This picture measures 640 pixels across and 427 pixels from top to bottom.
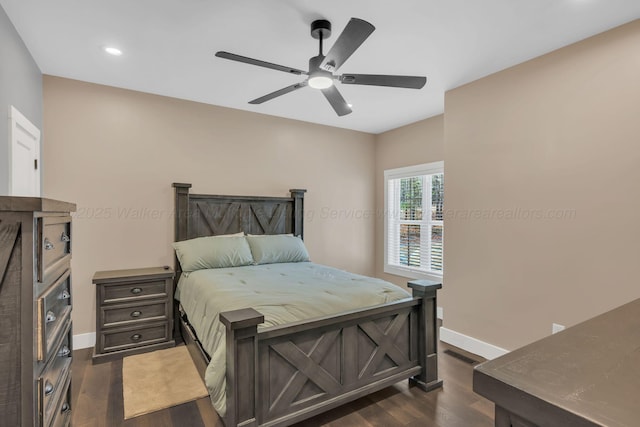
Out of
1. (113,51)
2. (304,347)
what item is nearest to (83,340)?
(304,347)

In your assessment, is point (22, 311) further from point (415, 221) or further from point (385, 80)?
point (415, 221)

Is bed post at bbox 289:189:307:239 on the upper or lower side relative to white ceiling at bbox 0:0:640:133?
lower

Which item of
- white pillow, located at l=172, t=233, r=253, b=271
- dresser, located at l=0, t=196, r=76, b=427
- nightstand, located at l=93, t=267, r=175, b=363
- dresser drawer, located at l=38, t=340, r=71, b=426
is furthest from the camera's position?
white pillow, located at l=172, t=233, r=253, b=271

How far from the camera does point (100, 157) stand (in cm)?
342

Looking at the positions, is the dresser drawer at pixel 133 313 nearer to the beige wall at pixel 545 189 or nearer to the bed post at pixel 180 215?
the bed post at pixel 180 215

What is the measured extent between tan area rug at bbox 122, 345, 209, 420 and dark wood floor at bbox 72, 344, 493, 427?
64mm

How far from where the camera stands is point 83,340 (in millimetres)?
3328

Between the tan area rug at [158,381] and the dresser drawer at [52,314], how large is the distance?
3.56 ft

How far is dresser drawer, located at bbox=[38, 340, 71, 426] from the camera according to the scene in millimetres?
1110

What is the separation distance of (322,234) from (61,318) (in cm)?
367

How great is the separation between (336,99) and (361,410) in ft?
7.69

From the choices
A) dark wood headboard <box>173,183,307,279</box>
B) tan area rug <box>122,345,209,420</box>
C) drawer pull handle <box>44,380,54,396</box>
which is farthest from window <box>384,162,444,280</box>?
drawer pull handle <box>44,380,54,396</box>

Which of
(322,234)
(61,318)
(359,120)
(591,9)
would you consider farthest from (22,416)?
(359,120)

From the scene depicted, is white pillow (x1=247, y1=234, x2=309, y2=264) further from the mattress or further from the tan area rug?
the tan area rug
